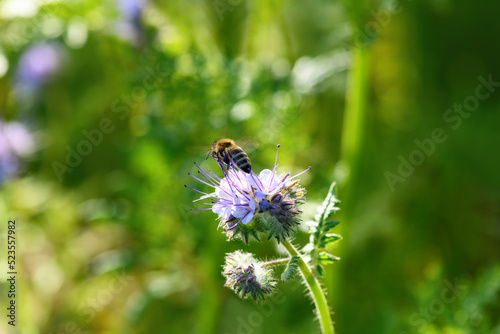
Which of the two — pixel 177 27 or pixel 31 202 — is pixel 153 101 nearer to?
pixel 177 27

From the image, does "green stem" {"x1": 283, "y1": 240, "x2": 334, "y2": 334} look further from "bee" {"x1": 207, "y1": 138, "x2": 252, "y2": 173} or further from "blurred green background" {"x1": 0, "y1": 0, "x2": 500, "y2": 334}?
"blurred green background" {"x1": 0, "y1": 0, "x2": 500, "y2": 334}

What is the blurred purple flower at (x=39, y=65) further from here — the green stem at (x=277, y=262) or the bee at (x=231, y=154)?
the green stem at (x=277, y=262)

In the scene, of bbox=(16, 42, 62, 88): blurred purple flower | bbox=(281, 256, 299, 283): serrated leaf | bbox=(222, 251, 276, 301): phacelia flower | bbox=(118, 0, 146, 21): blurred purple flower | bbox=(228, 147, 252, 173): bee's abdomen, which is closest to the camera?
bbox=(281, 256, 299, 283): serrated leaf

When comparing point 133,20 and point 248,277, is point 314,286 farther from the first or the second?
point 133,20

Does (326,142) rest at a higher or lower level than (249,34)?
lower

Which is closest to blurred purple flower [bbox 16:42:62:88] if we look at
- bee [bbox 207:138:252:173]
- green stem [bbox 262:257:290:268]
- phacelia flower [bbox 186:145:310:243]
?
bee [bbox 207:138:252:173]

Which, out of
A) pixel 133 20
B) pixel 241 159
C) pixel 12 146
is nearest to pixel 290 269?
pixel 241 159

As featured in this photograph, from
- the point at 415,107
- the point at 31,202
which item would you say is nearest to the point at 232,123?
the point at 415,107
